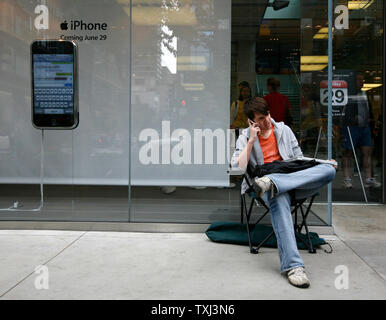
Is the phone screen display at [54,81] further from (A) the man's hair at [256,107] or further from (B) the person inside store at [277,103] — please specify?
(A) the man's hair at [256,107]

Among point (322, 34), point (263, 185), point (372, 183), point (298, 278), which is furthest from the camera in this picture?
point (372, 183)

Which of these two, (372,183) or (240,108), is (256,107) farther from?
(372,183)

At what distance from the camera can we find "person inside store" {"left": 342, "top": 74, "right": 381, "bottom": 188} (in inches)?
272

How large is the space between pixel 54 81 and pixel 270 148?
298cm

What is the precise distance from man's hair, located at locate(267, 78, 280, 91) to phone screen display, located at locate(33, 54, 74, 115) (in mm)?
2525

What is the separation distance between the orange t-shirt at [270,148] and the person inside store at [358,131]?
3153 mm

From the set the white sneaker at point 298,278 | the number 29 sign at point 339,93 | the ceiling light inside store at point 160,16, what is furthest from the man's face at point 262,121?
the number 29 sign at point 339,93

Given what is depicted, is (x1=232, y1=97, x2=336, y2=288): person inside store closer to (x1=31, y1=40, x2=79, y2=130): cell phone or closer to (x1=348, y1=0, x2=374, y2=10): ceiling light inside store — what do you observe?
(x1=31, y1=40, x2=79, y2=130): cell phone

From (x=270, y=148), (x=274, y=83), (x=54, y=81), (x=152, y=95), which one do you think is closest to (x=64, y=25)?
(x=54, y=81)

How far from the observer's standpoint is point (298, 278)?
332 cm

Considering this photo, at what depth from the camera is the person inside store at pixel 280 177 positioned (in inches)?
137

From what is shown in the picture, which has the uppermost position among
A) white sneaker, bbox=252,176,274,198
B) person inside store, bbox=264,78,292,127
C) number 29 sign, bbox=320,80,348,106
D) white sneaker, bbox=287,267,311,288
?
number 29 sign, bbox=320,80,348,106

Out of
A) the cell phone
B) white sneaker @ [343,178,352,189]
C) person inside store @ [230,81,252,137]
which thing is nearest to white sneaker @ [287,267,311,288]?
person inside store @ [230,81,252,137]

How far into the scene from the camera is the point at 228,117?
5.84 m
